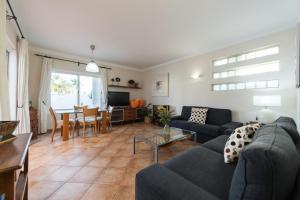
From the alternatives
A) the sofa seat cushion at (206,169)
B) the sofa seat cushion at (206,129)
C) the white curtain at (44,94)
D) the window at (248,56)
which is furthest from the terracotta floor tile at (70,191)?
the window at (248,56)

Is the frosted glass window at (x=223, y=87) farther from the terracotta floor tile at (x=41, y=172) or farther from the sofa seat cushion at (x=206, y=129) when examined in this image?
the terracotta floor tile at (x=41, y=172)

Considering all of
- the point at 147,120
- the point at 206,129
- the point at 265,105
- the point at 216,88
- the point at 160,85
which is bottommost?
the point at 147,120

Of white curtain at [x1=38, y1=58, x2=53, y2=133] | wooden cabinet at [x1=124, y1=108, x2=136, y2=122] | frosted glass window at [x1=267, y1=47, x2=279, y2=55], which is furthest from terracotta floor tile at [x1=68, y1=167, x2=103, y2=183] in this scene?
frosted glass window at [x1=267, y1=47, x2=279, y2=55]

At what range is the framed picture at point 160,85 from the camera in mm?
5473

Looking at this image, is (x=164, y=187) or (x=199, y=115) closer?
(x=164, y=187)

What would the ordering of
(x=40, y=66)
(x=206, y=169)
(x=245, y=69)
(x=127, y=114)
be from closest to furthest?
(x=206, y=169)
(x=245, y=69)
(x=40, y=66)
(x=127, y=114)

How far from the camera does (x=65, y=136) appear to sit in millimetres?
3465

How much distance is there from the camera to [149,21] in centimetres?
251

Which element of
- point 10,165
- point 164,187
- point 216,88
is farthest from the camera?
point 216,88

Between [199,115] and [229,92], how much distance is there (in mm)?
980

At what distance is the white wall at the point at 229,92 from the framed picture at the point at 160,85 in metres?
0.17

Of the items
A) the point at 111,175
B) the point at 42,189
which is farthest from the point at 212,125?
the point at 42,189

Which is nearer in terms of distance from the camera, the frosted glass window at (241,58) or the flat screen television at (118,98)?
the frosted glass window at (241,58)

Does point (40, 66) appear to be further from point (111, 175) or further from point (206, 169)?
point (206, 169)
